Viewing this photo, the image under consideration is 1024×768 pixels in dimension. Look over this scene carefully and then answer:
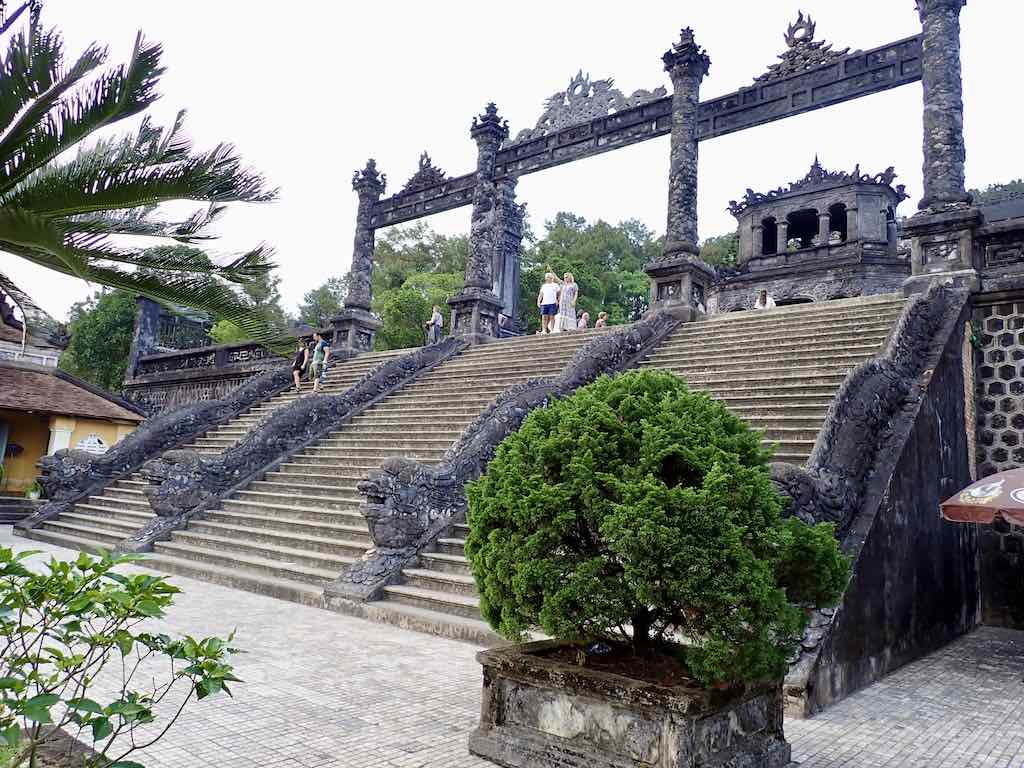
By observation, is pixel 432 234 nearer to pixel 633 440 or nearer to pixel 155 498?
pixel 155 498

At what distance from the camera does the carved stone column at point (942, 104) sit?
996 cm

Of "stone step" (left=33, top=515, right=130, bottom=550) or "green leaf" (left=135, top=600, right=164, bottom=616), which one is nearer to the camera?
"green leaf" (left=135, top=600, right=164, bottom=616)

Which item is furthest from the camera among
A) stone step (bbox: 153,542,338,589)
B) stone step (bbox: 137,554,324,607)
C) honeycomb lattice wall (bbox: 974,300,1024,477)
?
honeycomb lattice wall (bbox: 974,300,1024,477)

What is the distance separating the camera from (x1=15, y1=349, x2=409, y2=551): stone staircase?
995 cm

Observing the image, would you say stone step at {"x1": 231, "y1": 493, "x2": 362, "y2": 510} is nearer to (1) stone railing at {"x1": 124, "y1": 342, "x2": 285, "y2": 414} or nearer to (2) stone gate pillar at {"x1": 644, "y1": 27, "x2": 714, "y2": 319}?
(2) stone gate pillar at {"x1": 644, "y1": 27, "x2": 714, "y2": 319}

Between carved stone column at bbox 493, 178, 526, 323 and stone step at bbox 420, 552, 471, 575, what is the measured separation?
11.1 metres

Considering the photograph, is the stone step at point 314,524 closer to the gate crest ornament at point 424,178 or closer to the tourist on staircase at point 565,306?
the tourist on staircase at point 565,306

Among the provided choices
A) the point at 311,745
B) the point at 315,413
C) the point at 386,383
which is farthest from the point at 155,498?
the point at 311,745

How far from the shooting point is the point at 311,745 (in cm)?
335

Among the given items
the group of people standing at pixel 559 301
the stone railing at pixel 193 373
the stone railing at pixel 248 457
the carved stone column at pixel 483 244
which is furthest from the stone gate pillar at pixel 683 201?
the stone railing at pixel 193 373

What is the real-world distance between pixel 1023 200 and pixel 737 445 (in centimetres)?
3035

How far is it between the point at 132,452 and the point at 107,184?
8970 mm

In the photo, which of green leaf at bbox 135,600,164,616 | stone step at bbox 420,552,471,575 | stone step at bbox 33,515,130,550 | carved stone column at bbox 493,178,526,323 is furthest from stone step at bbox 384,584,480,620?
carved stone column at bbox 493,178,526,323

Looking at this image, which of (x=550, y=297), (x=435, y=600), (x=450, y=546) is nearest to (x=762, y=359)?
(x=450, y=546)
